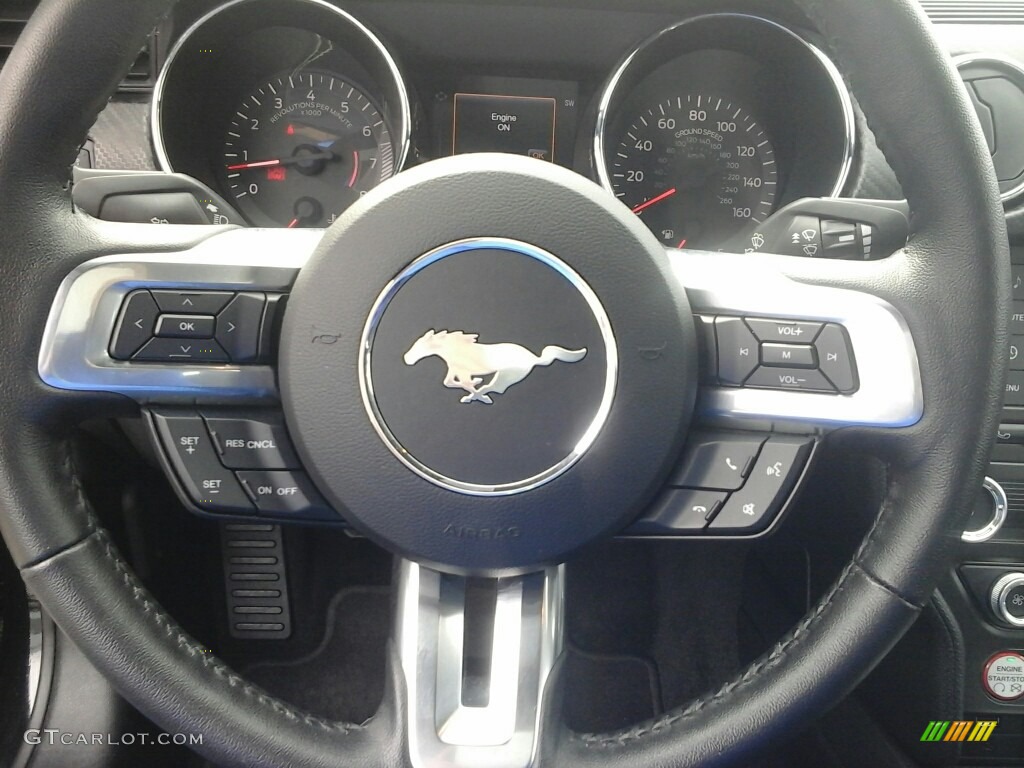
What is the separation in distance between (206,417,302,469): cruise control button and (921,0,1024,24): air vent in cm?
119

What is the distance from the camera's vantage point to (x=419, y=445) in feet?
2.44

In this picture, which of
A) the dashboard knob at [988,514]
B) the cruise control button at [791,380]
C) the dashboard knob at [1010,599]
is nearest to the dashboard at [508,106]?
the dashboard knob at [988,514]

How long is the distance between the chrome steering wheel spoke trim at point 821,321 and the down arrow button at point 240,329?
36cm

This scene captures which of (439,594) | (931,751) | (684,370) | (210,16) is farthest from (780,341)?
(210,16)

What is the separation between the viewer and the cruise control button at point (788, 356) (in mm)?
783

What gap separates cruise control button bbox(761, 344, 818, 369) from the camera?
0.78 m

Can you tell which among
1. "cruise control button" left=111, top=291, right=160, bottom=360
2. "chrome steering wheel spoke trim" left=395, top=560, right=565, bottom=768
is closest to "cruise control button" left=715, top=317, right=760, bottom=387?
"chrome steering wheel spoke trim" left=395, top=560, right=565, bottom=768

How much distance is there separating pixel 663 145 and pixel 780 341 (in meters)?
0.86

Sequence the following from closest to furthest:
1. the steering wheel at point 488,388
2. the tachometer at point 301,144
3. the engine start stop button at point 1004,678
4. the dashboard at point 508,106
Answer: the steering wheel at point 488,388, the engine start stop button at point 1004,678, the dashboard at point 508,106, the tachometer at point 301,144

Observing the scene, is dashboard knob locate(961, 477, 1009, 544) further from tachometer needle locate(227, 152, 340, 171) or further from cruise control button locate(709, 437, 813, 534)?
tachometer needle locate(227, 152, 340, 171)

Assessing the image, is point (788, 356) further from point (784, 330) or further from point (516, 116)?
point (516, 116)

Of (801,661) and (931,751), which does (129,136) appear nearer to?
(801,661)

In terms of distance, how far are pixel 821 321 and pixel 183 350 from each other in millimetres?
533

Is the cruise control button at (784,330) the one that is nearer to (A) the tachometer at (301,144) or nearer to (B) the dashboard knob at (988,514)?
(B) the dashboard knob at (988,514)
